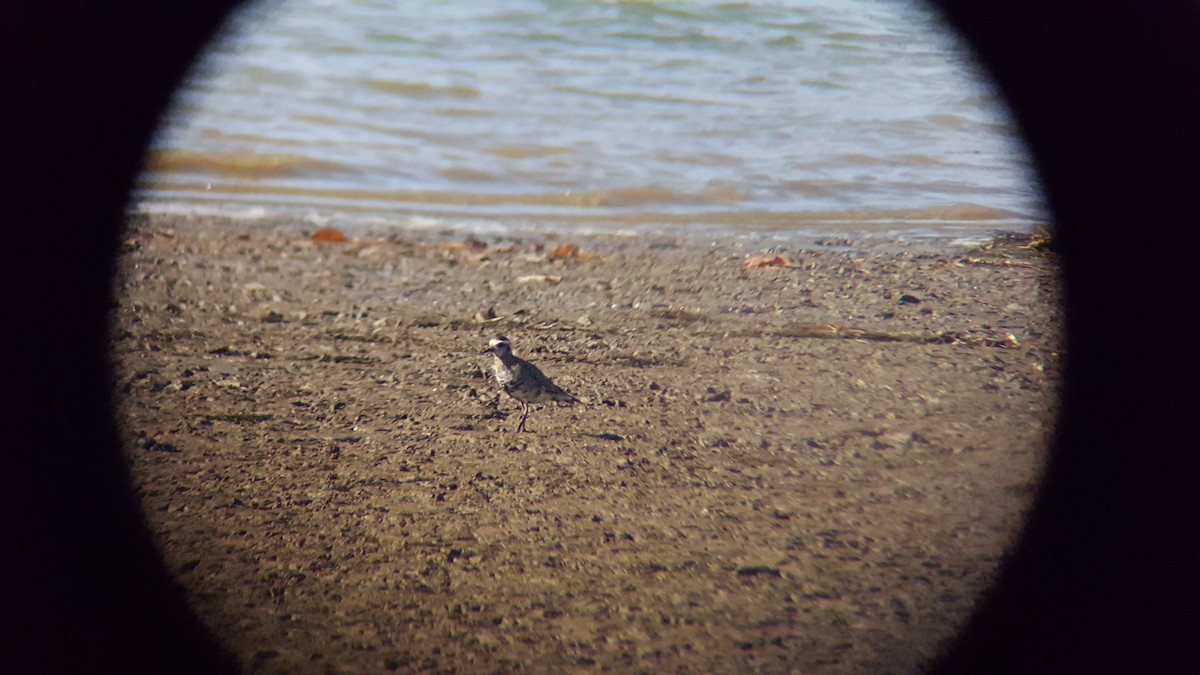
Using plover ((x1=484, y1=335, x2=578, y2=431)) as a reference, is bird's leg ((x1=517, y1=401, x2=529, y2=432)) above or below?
below

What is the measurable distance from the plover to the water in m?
2.85

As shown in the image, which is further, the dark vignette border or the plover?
the plover

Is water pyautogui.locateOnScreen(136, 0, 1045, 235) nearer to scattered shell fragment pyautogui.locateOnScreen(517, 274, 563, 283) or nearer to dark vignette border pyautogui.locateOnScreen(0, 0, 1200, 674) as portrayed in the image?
scattered shell fragment pyautogui.locateOnScreen(517, 274, 563, 283)

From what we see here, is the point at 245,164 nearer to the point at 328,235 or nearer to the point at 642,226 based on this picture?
the point at 328,235

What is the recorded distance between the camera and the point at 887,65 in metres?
9.24

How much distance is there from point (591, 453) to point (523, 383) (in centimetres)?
42

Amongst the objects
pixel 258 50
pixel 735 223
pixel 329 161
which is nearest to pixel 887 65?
pixel 735 223

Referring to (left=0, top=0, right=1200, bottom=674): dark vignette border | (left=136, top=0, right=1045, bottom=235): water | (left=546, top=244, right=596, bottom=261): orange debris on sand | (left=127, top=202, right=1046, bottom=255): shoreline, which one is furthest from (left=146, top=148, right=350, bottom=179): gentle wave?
(left=0, top=0, right=1200, bottom=674): dark vignette border

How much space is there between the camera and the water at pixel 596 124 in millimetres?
6535

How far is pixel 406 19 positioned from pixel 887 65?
5.69 m

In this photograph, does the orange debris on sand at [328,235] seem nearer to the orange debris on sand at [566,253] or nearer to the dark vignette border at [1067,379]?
the orange debris on sand at [566,253]

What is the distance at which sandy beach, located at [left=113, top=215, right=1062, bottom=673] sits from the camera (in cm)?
231

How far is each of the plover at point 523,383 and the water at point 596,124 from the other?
2.85 m

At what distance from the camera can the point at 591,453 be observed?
317 cm
